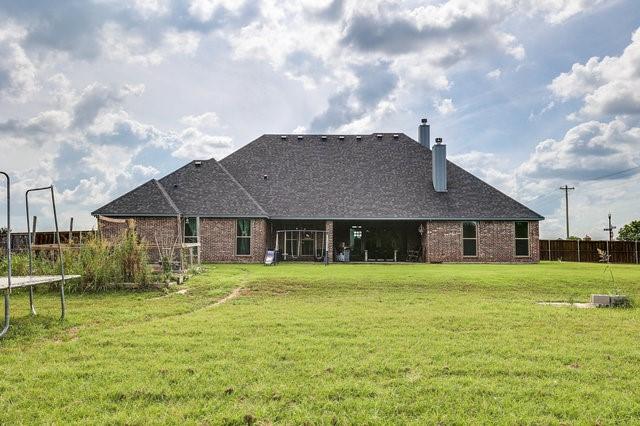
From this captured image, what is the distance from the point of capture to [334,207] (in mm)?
29000

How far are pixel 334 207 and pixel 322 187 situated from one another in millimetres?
1852

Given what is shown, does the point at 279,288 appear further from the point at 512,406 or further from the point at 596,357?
the point at 512,406

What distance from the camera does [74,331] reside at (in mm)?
8055

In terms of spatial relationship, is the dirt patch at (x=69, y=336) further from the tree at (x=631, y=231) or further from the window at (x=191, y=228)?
the tree at (x=631, y=231)

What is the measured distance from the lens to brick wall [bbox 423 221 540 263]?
1109 inches

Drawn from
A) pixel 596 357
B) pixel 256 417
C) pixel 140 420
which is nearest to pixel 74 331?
pixel 140 420

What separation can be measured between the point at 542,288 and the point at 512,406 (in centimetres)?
1138

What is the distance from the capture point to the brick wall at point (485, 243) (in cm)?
2816

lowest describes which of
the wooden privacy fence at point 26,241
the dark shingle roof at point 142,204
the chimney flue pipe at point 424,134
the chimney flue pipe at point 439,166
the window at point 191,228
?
the wooden privacy fence at point 26,241

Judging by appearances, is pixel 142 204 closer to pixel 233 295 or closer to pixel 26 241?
pixel 26 241

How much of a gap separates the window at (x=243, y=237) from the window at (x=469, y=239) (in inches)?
451

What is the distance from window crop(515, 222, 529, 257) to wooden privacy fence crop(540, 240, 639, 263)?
23.6 ft

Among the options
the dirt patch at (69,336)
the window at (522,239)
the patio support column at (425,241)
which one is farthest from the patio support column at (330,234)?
the dirt patch at (69,336)

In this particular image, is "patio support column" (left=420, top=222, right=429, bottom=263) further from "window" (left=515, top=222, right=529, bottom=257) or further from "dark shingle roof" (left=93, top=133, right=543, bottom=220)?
"window" (left=515, top=222, right=529, bottom=257)
